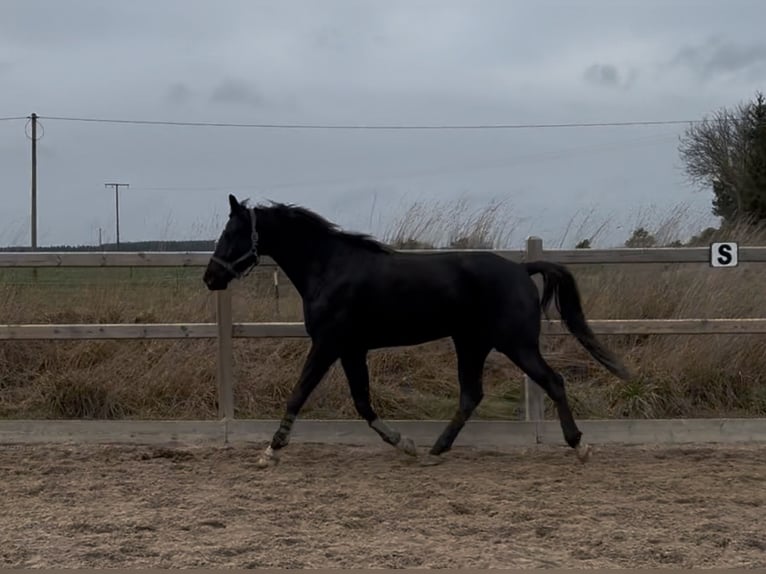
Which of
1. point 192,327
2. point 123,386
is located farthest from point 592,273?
point 123,386

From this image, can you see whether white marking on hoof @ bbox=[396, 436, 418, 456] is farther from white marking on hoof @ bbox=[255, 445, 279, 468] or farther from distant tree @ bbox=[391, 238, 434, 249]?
distant tree @ bbox=[391, 238, 434, 249]

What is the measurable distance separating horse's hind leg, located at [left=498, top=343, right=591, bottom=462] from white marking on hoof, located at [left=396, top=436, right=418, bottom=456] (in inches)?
38.3

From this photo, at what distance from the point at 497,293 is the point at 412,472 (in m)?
1.38

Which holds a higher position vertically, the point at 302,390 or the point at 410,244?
the point at 410,244

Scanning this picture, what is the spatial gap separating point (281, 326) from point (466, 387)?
156 cm

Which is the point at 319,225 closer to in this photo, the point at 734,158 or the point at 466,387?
the point at 466,387

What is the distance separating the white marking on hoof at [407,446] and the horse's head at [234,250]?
66.7 inches

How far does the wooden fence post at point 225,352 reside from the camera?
22.2 feet

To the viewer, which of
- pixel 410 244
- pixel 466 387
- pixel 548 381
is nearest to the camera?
pixel 548 381

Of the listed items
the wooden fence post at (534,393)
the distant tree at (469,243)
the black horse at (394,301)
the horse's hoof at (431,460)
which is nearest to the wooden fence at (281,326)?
the wooden fence post at (534,393)

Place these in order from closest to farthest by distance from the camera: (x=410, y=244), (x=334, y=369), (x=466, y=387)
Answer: (x=466, y=387)
(x=334, y=369)
(x=410, y=244)

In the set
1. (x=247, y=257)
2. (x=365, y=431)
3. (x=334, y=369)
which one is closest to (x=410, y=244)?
(x=334, y=369)

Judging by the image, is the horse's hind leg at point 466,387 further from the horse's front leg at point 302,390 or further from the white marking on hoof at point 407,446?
the horse's front leg at point 302,390

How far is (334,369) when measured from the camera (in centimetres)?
753
